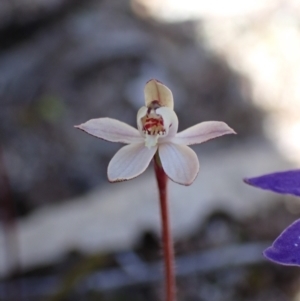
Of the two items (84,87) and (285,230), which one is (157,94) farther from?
(84,87)

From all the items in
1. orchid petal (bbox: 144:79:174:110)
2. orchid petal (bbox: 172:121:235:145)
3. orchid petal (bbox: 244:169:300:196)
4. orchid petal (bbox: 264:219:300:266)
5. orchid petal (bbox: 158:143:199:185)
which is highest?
orchid petal (bbox: 144:79:174:110)

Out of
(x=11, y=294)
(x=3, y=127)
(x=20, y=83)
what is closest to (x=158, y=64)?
(x=20, y=83)

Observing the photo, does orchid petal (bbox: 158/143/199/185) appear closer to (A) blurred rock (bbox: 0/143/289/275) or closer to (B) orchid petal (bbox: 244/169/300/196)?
(B) orchid petal (bbox: 244/169/300/196)

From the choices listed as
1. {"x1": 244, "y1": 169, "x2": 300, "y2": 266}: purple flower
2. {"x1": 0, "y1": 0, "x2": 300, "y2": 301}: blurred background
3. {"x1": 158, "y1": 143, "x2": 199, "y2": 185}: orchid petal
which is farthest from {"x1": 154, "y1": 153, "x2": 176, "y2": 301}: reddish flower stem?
{"x1": 0, "y1": 0, "x2": 300, "y2": 301}: blurred background

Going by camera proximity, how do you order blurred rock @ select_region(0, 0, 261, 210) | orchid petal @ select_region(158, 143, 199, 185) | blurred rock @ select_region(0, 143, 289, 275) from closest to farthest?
orchid petal @ select_region(158, 143, 199, 185), blurred rock @ select_region(0, 143, 289, 275), blurred rock @ select_region(0, 0, 261, 210)

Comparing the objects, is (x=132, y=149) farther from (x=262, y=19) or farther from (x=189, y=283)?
(x=262, y=19)

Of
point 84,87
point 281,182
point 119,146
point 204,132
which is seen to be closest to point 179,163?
point 204,132
